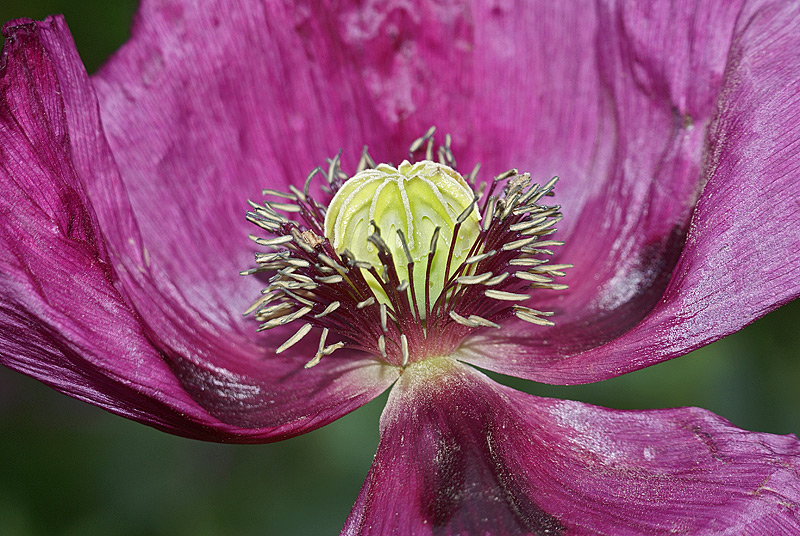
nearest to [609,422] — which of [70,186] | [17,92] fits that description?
[70,186]

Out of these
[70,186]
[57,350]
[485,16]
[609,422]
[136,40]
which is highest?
→ [485,16]

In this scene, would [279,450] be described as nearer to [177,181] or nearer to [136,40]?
[177,181]

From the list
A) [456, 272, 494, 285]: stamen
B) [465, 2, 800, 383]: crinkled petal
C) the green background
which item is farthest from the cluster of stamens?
the green background

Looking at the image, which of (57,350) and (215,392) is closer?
(57,350)

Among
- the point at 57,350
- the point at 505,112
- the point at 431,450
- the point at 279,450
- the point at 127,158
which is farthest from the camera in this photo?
the point at 279,450

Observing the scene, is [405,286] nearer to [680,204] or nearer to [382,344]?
[382,344]

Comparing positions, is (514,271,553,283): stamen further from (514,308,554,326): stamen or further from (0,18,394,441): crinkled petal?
(0,18,394,441): crinkled petal
